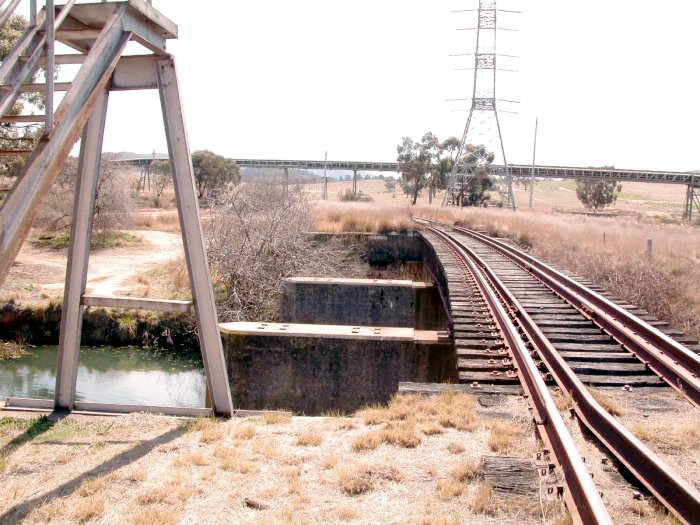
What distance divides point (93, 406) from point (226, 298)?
43.3ft

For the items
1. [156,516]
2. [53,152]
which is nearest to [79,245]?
[53,152]

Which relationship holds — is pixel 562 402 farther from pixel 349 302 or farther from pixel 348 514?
pixel 349 302

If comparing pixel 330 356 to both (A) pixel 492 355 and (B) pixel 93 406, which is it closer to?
(A) pixel 492 355

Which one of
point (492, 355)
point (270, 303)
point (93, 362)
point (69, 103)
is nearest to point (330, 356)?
point (492, 355)

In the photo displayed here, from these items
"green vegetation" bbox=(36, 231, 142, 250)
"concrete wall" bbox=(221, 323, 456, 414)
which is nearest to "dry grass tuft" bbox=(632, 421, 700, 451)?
"concrete wall" bbox=(221, 323, 456, 414)

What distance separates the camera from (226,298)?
A: 19.0m

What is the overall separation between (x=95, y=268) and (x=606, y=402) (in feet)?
87.1

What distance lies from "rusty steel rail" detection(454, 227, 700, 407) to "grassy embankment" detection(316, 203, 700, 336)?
549 centimetres

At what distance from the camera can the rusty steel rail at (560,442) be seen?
3118 mm

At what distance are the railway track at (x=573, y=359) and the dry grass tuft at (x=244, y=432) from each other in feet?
6.81

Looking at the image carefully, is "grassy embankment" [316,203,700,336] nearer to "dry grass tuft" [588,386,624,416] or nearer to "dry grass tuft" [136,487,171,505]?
"dry grass tuft" [588,386,624,416]

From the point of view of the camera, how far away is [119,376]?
56.6 feet

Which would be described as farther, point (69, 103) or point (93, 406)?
point (93, 406)

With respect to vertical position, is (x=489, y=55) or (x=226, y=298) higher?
(x=489, y=55)
